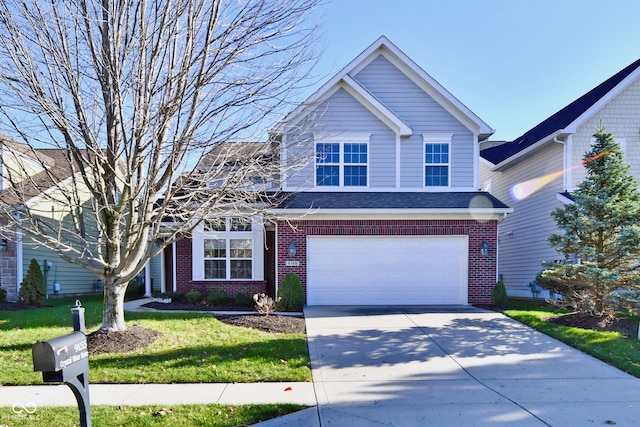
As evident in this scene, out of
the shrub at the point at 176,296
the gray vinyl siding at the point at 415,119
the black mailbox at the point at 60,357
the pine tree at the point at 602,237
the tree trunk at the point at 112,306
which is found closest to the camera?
the black mailbox at the point at 60,357

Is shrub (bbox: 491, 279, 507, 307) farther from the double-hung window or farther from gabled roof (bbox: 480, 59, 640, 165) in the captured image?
the double-hung window

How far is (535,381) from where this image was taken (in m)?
5.92

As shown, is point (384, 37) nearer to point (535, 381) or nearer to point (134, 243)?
point (134, 243)

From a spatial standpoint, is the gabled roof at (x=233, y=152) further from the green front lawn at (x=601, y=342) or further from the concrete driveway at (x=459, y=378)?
the green front lawn at (x=601, y=342)

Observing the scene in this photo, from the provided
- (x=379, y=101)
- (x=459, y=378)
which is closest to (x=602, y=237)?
(x=459, y=378)

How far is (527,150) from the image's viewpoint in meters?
15.4

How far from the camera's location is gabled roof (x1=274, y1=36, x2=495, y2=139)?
525 inches

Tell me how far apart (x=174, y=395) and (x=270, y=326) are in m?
3.63

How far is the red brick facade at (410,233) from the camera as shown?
1229 cm

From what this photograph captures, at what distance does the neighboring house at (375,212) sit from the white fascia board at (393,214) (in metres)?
0.03

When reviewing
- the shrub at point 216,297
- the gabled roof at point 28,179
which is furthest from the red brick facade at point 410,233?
the gabled roof at point 28,179

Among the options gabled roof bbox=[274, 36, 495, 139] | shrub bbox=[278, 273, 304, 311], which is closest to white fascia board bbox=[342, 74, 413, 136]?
gabled roof bbox=[274, 36, 495, 139]

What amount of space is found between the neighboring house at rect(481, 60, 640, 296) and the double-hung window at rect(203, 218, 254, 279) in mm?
10219

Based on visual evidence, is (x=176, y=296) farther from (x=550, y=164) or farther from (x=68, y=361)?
(x=550, y=164)
